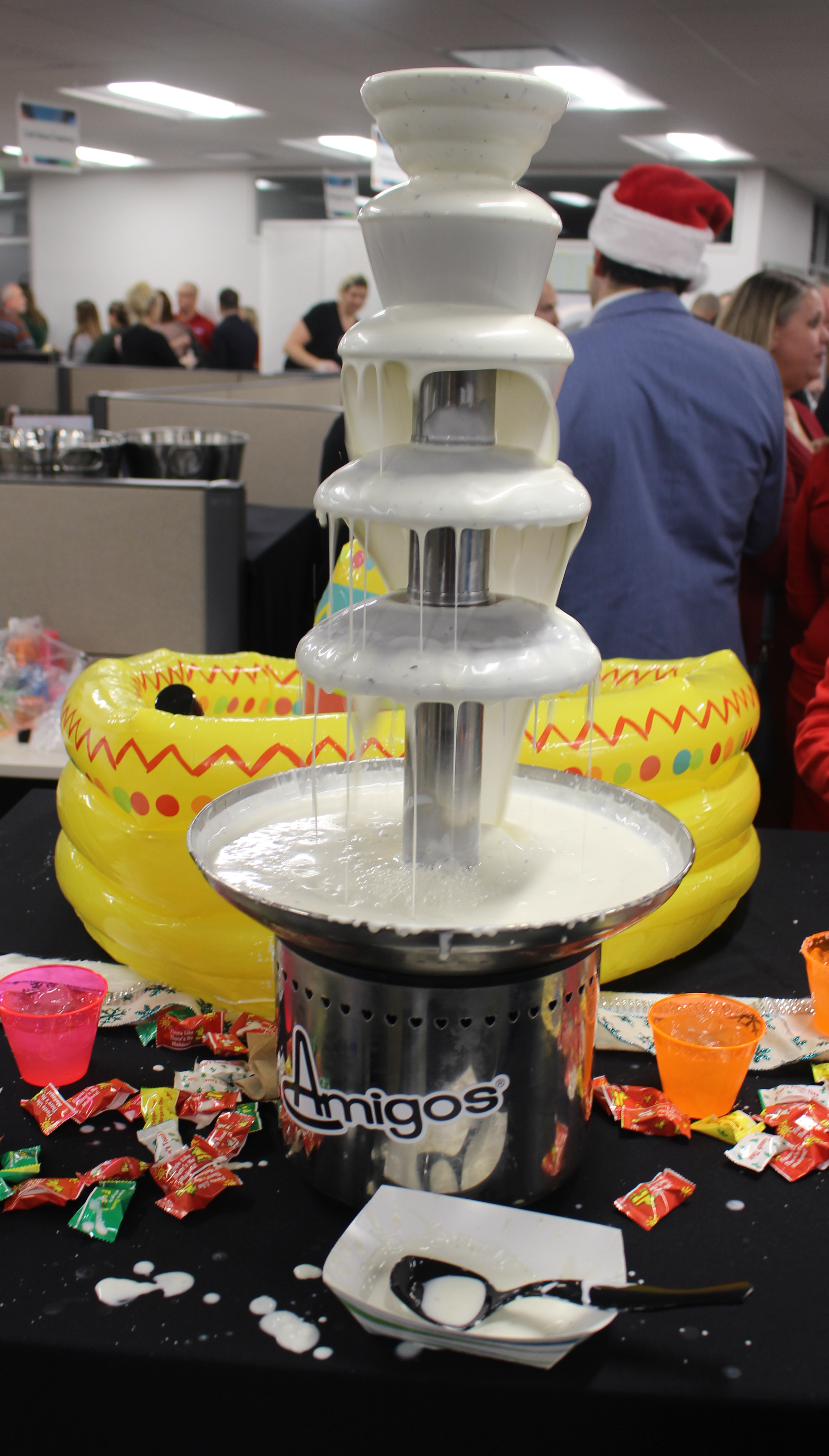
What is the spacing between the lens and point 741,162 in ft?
31.6

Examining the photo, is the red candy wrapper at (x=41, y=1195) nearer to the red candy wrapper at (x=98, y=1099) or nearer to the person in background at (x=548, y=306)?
the red candy wrapper at (x=98, y=1099)

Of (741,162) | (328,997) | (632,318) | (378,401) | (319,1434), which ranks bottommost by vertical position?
(319,1434)

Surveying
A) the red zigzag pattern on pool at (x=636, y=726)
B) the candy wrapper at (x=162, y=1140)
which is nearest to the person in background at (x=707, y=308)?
the red zigzag pattern on pool at (x=636, y=726)

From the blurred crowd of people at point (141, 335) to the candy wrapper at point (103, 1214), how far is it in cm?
541

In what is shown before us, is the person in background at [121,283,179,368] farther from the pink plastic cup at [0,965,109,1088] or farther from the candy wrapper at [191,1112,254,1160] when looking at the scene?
the candy wrapper at [191,1112,254,1160]

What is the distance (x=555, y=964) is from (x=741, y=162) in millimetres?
10454

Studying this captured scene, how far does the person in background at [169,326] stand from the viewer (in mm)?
7922

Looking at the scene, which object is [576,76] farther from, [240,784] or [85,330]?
[240,784]

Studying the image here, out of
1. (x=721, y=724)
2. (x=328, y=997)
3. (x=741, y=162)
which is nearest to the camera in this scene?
(x=328, y=997)

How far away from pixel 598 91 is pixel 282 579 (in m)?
5.68

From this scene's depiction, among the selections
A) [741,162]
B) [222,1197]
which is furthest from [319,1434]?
[741,162]

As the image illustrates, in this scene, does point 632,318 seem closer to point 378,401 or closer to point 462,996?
point 378,401

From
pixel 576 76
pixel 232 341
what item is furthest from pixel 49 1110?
pixel 576 76

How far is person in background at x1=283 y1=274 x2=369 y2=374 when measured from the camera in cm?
576
